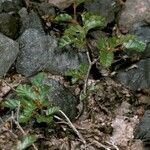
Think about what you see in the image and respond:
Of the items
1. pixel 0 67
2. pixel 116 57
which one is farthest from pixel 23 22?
pixel 116 57

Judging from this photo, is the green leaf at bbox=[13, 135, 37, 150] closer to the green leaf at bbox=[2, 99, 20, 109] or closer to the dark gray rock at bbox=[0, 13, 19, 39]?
the green leaf at bbox=[2, 99, 20, 109]

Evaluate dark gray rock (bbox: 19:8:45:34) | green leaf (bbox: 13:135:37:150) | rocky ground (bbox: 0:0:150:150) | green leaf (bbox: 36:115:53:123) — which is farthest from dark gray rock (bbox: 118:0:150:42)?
green leaf (bbox: 13:135:37:150)

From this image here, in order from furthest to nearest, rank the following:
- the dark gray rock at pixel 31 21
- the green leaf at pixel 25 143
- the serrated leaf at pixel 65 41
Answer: the dark gray rock at pixel 31 21
the serrated leaf at pixel 65 41
the green leaf at pixel 25 143

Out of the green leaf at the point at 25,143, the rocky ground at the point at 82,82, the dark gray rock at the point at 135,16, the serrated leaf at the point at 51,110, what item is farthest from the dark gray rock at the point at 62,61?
the green leaf at the point at 25,143

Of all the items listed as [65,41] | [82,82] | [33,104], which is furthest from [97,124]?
[65,41]

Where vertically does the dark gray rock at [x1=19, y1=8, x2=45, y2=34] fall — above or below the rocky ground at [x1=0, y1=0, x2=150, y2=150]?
above

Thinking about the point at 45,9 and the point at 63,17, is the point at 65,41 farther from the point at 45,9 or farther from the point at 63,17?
the point at 45,9

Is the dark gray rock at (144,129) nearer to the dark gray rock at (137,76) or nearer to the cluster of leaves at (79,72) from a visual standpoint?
the dark gray rock at (137,76)

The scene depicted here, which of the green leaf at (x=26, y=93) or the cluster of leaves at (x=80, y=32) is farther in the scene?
the cluster of leaves at (x=80, y=32)
